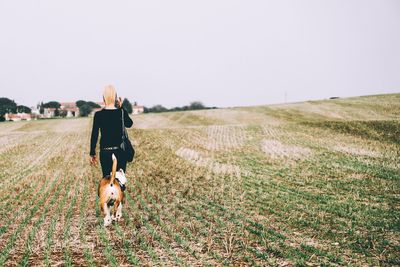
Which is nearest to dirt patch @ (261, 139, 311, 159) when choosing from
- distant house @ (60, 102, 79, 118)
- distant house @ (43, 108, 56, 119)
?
distant house @ (60, 102, 79, 118)

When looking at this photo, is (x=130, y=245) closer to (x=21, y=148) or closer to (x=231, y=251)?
(x=231, y=251)

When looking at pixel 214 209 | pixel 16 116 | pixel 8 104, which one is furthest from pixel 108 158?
pixel 8 104

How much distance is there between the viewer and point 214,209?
860cm

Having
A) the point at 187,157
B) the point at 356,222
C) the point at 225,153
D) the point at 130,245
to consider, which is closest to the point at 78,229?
the point at 130,245

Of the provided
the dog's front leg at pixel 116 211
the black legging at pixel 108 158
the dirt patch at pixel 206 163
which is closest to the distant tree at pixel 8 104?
the dirt patch at pixel 206 163

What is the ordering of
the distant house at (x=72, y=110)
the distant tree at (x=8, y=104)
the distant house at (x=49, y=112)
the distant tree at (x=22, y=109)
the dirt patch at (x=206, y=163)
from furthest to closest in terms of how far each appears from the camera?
the distant house at (x=72, y=110) → the distant house at (x=49, y=112) → the distant tree at (x=22, y=109) → the distant tree at (x=8, y=104) → the dirt patch at (x=206, y=163)

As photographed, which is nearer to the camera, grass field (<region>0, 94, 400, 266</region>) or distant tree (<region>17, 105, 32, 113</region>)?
grass field (<region>0, 94, 400, 266</region>)

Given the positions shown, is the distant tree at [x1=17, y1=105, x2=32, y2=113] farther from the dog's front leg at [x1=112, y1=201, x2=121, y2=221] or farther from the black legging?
the black legging

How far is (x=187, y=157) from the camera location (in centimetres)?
1959

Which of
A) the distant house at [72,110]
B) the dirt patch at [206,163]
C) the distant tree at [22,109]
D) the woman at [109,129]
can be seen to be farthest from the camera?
the distant house at [72,110]

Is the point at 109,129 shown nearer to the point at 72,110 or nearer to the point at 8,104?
the point at 8,104

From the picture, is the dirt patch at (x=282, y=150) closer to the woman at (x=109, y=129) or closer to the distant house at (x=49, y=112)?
the woman at (x=109, y=129)

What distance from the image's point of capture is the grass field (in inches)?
222

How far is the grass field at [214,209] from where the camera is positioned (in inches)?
222
